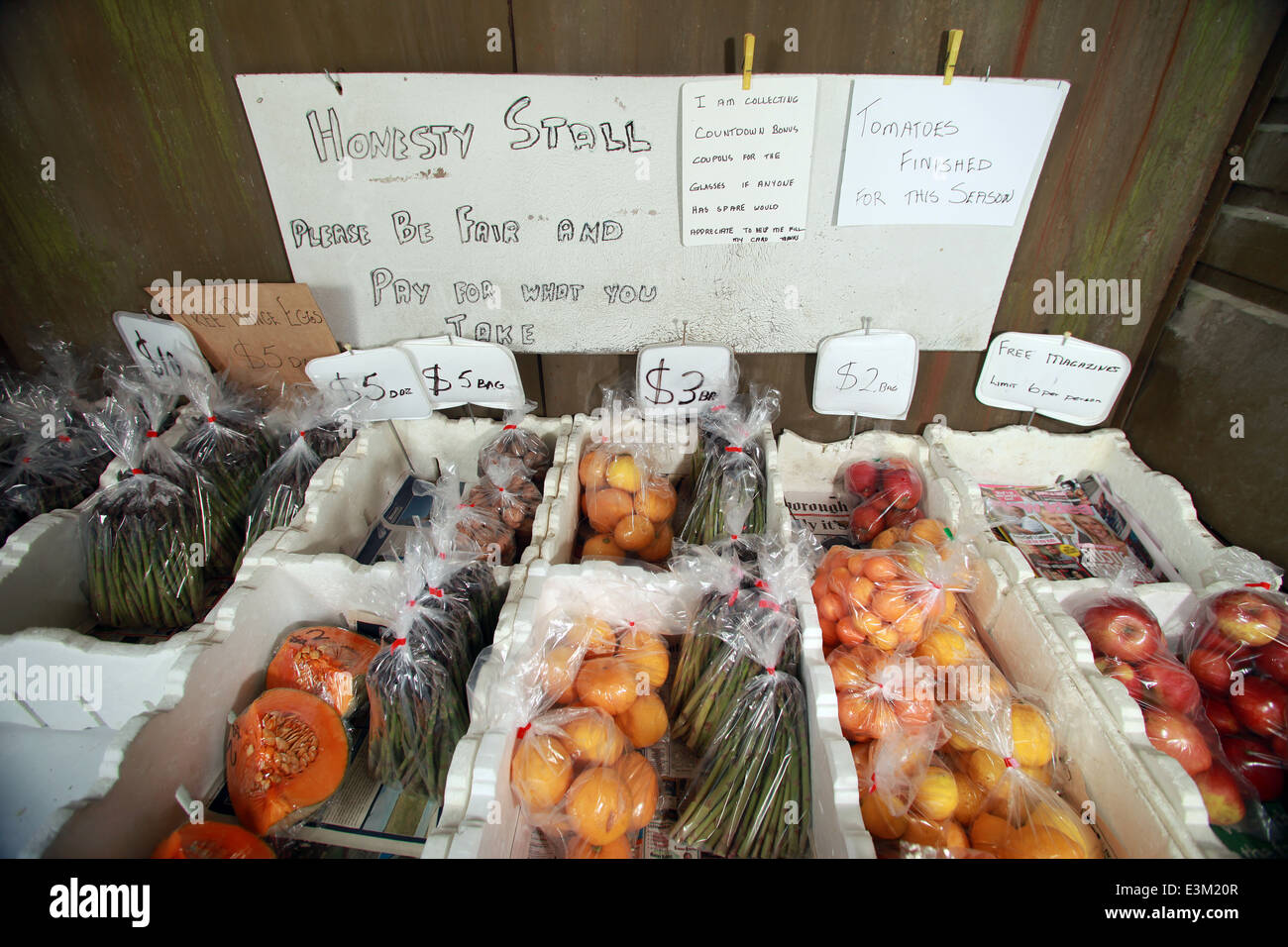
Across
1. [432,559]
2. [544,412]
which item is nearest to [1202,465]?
[544,412]

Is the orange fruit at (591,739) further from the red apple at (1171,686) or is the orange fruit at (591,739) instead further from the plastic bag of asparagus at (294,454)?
the red apple at (1171,686)

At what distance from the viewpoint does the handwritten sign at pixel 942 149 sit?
1315 mm

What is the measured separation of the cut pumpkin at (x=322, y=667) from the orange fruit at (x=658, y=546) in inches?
29.1

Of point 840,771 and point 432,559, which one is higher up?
point 432,559

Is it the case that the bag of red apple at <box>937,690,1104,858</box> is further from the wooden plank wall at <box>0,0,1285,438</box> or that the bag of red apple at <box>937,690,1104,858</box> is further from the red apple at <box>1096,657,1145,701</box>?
the wooden plank wall at <box>0,0,1285,438</box>

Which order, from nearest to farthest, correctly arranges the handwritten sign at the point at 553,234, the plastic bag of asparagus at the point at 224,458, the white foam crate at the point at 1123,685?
the white foam crate at the point at 1123,685, the handwritten sign at the point at 553,234, the plastic bag of asparagus at the point at 224,458

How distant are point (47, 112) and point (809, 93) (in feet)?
6.08

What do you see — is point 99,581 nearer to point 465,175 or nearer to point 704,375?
point 465,175

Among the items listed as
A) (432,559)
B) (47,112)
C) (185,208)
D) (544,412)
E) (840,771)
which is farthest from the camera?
(544,412)

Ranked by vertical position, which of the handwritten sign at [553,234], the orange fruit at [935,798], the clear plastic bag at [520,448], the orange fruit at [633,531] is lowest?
the orange fruit at [935,798]

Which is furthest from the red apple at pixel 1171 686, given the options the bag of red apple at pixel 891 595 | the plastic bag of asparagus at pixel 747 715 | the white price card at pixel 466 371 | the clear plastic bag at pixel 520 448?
the white price card at pixel 466 371

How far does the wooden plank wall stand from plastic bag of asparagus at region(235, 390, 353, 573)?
381 millimetres

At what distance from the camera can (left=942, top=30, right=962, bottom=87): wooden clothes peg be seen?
4.08 ft

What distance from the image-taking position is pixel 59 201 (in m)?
1.56
